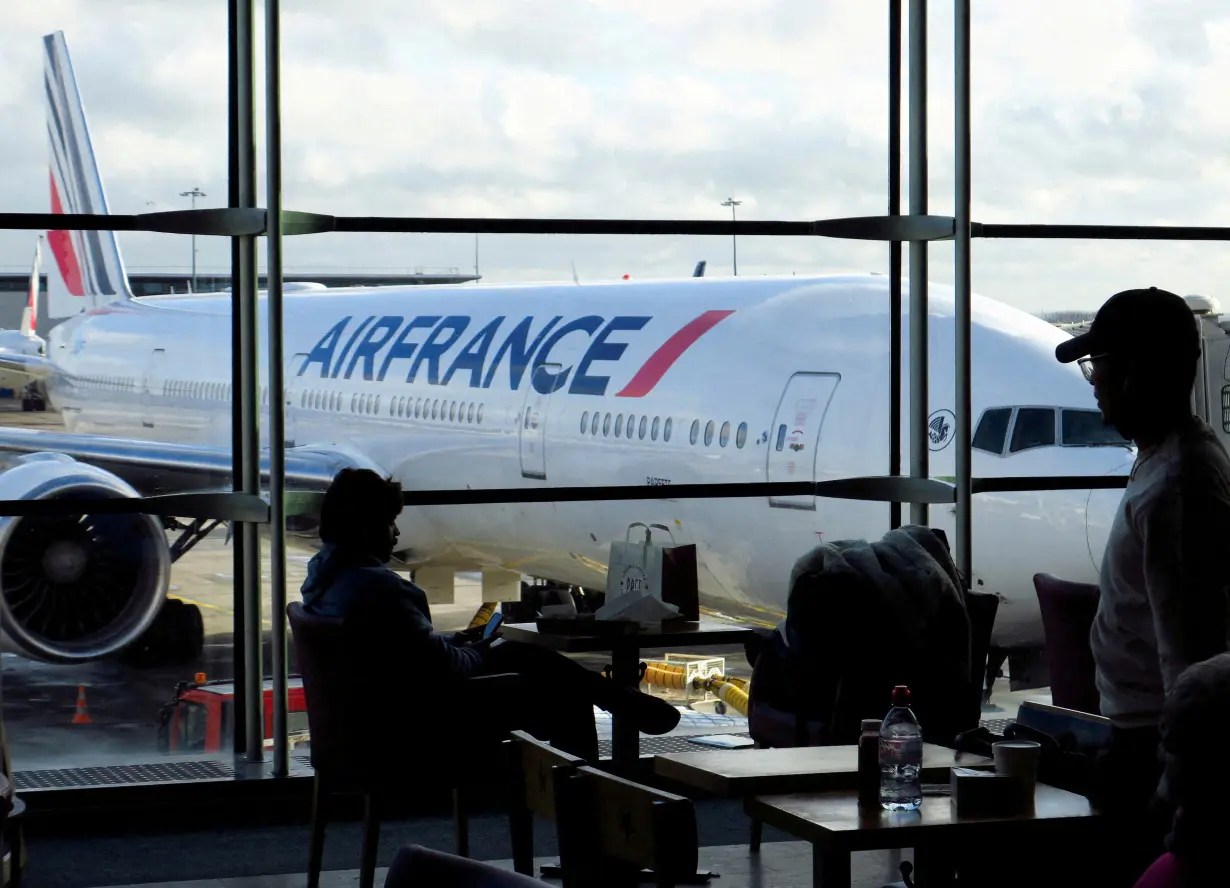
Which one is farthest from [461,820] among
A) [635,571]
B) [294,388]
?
[294,388]

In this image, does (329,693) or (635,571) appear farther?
(635,571)

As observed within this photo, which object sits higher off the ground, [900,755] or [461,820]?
[900,755]

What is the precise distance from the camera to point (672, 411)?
7293mm

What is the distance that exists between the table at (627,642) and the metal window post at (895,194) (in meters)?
0.86

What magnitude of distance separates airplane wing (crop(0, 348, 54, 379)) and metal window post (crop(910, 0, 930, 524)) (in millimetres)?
9145

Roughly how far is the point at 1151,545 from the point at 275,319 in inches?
98.5

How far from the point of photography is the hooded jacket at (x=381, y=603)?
3.24 m

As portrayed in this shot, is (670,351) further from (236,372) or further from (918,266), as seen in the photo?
(236,372)

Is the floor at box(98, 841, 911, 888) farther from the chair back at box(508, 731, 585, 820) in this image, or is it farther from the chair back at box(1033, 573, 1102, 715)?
the chair back at box(508, 731, 585, 820)

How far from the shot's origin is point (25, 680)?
11.8 m

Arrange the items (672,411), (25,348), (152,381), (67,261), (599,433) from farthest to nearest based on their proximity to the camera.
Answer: (25,348)
(67,261)
(152,381)
(599,433)
(672,411)

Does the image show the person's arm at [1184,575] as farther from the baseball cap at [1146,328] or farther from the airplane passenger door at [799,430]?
the airplane passenger door at [799,430]

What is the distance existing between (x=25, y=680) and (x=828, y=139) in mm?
7579

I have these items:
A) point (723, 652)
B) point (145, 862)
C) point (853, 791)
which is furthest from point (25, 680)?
point (853, 791)
